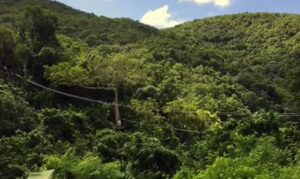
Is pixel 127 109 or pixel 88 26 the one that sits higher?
pixel 88 26

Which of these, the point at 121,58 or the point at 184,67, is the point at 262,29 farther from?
the point at 121,58

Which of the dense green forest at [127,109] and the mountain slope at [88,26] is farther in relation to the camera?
the mountain slope at [88,26]

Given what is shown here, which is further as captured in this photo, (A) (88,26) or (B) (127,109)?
(A) (88,26)

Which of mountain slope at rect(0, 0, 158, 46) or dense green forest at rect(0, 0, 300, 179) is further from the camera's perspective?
mountain slope at rect(0, 0, 158, 46)

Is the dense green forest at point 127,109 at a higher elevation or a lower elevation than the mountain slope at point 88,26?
lower

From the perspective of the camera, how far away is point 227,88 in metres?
54.9

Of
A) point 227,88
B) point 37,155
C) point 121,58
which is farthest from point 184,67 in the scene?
point 37,155

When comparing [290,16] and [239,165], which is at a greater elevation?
[290,16]

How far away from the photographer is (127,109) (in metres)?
38.9

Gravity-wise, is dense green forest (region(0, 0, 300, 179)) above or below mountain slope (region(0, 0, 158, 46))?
below

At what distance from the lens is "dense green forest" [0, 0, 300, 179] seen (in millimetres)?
25906

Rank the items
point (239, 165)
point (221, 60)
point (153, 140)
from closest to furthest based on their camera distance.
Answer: point (239, 165) → point (153, 140) → point (221, 60)

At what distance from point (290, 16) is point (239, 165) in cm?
7243

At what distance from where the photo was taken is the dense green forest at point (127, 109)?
25.9m
